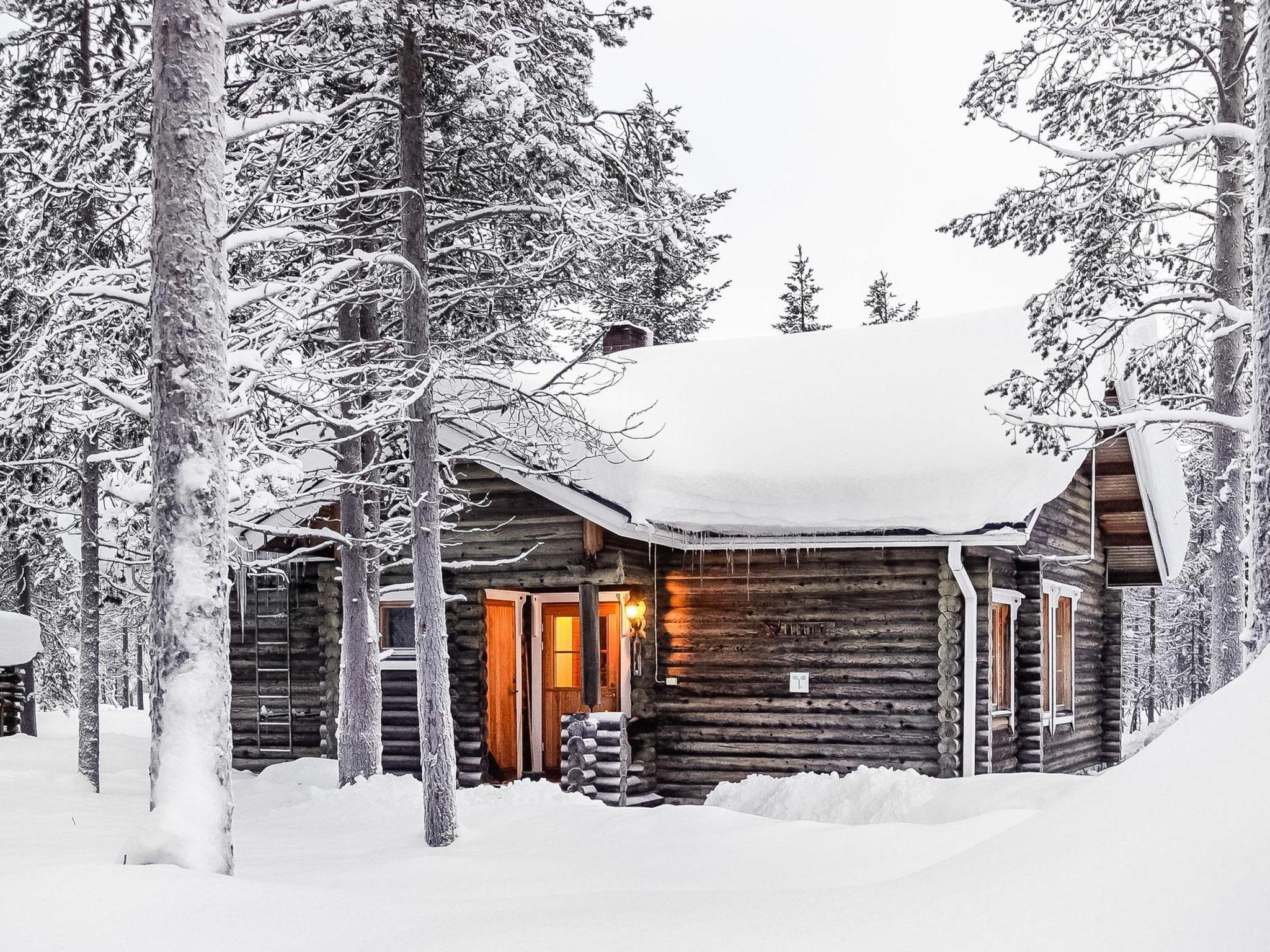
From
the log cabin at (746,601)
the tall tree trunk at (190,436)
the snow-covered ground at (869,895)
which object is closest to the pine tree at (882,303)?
the log cabin at (746,601)

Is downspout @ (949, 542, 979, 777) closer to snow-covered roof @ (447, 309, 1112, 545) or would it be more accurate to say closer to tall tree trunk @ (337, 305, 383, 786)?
snow-covered roof @ (447, 309, 1112, 545)

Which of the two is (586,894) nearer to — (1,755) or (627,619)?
(627,619)

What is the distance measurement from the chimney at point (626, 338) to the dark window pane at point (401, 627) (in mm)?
6704

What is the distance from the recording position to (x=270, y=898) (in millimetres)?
4270

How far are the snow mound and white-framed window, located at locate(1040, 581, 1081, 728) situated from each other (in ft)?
14.1

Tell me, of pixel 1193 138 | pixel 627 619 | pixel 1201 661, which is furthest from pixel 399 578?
pixel 1201 661

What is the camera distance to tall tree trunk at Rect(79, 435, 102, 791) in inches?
561

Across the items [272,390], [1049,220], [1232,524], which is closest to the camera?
[272,390]

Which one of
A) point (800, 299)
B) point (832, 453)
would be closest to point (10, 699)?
point (832, 453)

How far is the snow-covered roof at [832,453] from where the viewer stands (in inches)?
517

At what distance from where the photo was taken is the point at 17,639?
55.1ft

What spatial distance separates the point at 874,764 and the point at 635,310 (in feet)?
47.0

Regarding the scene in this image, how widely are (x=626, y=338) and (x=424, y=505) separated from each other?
11.0 metres

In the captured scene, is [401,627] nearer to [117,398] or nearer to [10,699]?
[10,699]
